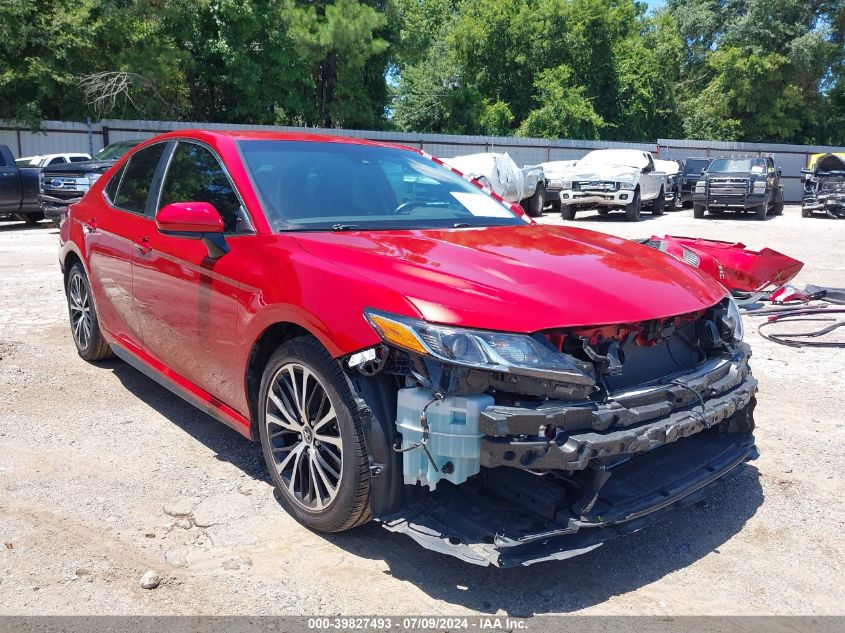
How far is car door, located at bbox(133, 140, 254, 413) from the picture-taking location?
3.65 meters

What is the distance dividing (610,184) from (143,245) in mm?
17623

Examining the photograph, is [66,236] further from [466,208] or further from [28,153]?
[28,153]

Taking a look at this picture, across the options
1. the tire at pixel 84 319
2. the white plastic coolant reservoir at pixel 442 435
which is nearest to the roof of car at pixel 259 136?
the tire at pixel 84 319

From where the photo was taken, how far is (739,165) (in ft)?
75.2

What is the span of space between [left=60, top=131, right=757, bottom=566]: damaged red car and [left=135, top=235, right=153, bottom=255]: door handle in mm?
20

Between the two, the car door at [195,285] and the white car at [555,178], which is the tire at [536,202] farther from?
the car door at [195,285]

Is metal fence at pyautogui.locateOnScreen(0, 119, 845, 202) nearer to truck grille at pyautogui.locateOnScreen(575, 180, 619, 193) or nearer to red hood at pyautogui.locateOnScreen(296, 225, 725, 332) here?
truck grille at pyautogui.locateOnScreen(575, 180, 619, 193)

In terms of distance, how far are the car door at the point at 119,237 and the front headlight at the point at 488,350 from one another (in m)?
2.37

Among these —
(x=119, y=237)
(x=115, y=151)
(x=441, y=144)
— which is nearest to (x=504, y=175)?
(x=115, y=151)

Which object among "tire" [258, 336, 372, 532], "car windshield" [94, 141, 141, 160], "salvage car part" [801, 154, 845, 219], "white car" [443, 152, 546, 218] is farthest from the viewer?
"salvage car part" [801, 154, 845, 219]

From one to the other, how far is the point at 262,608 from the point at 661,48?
155 feet

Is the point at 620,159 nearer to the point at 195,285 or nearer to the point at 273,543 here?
the point at 195,285

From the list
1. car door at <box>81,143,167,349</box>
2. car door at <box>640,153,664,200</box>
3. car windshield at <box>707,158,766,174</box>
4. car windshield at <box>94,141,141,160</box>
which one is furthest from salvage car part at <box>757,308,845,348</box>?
car windshield at <box>707,158,766,174</box>

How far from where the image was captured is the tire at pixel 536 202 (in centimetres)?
2197
